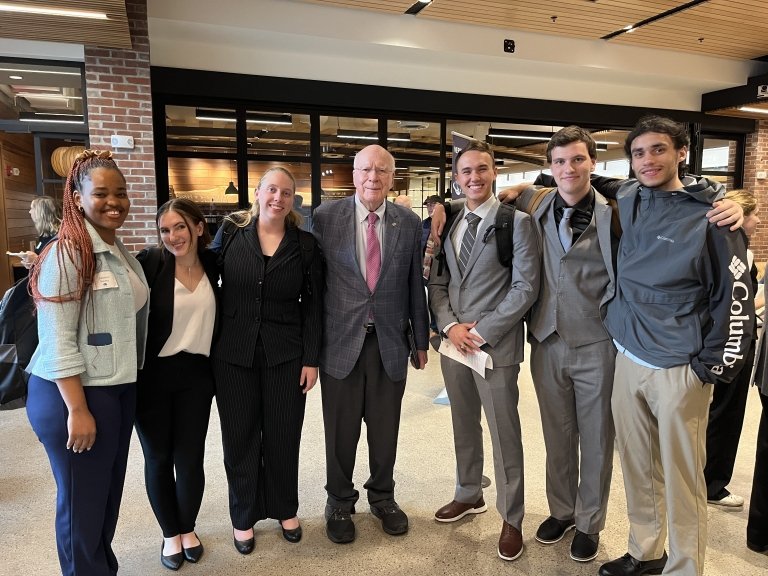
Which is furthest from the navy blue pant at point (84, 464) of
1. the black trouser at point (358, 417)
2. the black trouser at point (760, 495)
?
the black trouser at point (760, 495)

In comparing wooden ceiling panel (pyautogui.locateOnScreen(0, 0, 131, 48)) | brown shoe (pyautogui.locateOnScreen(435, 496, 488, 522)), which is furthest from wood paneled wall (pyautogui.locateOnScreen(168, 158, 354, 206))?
brown shoe (pyautogui.locateOnScreen(435, 496, 488, 522))

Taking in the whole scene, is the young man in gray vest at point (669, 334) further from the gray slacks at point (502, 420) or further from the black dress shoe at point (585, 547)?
the gray slacks at point (502, 420)

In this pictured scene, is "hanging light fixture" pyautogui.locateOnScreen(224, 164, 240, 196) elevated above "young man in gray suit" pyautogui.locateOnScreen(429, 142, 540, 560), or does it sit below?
above

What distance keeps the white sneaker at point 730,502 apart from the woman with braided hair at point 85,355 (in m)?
3.04

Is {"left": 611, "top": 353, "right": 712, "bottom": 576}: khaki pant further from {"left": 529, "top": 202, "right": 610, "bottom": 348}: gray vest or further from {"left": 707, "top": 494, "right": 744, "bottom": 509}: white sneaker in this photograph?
{"left": 707, "top": 494, "right": 744, "bottom": 509}: white sneaker

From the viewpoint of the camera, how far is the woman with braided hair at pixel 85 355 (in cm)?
167

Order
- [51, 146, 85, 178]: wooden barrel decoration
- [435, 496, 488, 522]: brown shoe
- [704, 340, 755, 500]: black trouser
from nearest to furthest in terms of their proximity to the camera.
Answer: [435, 496, 488, 522]: brown shoe, [704, 340, 755, 500]: black trouser, [51, 146, 85, 178]: wooden barrel decoration

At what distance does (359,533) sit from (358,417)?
595 millimetres

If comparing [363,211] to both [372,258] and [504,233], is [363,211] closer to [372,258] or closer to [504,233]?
[372,258]

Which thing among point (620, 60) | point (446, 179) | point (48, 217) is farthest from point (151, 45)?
point (620, 60)

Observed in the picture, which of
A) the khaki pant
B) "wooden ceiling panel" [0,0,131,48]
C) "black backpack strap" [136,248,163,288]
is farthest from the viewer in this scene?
"wooden ceiling panel" [0,0,131,48]

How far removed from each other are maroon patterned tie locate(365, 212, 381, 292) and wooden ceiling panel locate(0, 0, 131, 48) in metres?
3.11

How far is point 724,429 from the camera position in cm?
288

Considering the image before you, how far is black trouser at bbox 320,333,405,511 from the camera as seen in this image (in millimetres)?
2492
